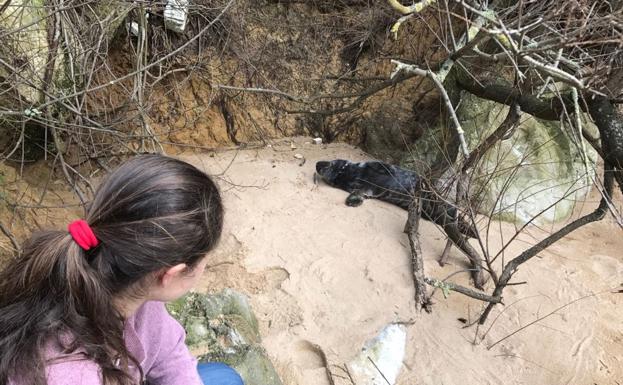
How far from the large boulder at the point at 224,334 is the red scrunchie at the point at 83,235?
4.67 feet

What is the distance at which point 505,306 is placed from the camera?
3.59 m

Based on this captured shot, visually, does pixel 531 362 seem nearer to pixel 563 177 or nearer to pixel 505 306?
pixel 505 306

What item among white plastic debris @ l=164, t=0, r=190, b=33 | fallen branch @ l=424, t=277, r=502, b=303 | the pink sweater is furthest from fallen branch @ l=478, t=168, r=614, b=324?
white plastic debris @ l=164, t=0, r=190, b=33

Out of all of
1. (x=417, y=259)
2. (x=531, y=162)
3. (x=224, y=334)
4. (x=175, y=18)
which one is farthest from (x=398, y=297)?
(x=175, y=18)

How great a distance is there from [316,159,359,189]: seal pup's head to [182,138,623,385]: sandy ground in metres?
0.57

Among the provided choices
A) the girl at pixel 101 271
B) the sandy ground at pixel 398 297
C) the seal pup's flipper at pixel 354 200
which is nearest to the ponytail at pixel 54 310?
the girl at pixel 101 271

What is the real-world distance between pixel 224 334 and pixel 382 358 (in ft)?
4.11

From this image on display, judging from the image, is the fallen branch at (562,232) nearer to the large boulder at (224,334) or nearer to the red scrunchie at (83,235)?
the large boulder at (224,334)

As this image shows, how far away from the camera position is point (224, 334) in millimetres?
2592

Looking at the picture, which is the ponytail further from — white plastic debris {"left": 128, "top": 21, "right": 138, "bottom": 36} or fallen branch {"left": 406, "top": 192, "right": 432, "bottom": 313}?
white plastic debris {"left": 128, "top": 21, "right": 138, "bottom": 36}

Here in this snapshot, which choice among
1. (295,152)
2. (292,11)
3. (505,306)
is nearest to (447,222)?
(505,306)

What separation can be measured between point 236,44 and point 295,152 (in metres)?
1.73

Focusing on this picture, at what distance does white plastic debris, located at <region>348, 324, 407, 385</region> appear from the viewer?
3.05 metres

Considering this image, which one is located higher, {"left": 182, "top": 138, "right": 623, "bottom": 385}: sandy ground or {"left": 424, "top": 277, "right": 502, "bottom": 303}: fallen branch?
{"left": 424, "top": 277, "right": 502, "bottom": 303}: fallen branch
